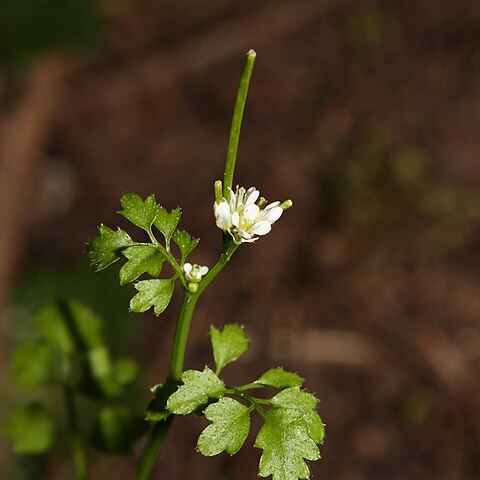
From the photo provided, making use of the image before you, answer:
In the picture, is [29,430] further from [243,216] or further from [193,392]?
[243,216]

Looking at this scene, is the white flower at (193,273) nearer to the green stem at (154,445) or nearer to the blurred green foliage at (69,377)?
the green stem at (154,445)

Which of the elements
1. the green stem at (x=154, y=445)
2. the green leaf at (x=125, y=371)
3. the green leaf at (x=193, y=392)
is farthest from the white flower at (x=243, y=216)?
the green leaf at (x=125, y=371)

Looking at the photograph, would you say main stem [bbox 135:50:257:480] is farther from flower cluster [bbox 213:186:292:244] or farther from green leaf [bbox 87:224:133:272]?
green leaf [bbox 87:224:133:272]

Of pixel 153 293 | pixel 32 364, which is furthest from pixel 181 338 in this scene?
pixel 32 364

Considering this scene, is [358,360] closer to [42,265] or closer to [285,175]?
[285,175]

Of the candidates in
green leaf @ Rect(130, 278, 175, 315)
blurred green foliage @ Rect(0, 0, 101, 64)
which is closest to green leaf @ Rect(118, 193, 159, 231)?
green leaf @ Rect(130, 278, 175, 315)

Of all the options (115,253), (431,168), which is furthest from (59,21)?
(115,253)

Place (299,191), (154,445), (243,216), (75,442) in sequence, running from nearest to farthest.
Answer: (243,216), (154,445), (75,442), (299,191)
